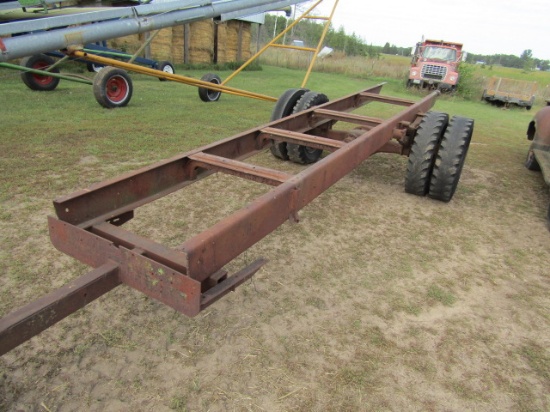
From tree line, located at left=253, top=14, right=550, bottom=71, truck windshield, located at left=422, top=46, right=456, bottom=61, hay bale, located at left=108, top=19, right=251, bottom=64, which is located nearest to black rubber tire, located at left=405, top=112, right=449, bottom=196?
hay bale, located at left=108, top=19, right=251, bottom=64

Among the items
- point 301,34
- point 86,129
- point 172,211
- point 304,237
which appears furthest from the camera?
point 301,34

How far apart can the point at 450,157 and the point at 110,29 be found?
13.6ft

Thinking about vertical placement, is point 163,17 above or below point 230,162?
above

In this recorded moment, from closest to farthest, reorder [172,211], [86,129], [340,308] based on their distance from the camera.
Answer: [340,308] → [172,211] → [86,129]

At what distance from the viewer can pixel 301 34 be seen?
5131cm

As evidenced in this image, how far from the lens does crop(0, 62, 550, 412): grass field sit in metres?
2.12

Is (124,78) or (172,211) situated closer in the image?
(172,211)

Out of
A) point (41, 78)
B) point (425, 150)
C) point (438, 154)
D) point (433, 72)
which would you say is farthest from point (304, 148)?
point (433, 72)

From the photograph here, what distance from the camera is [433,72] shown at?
1669 centimetres

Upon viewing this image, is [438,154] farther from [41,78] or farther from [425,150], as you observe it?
[41,78]

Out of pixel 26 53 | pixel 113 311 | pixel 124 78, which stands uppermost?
pixel 26 53

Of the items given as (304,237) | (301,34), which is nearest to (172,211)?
(304,237)

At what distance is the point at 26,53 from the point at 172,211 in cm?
203

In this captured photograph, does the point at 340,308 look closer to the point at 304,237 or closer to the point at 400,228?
the point at 304,237
